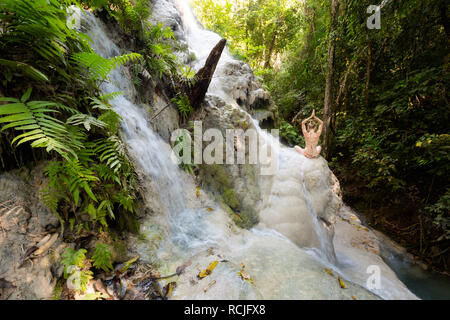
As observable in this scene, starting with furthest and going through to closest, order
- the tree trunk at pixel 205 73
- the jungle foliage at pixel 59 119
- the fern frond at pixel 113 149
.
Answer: the tree trunk at pixel 205 73, the fern frond at pixel 113 149, the jungle foliage at pixel 59 119

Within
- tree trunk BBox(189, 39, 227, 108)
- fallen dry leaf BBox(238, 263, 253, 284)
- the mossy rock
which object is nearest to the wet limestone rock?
the mossy rock

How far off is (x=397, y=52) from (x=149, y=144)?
7.98m

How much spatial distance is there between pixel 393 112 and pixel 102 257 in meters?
8.36

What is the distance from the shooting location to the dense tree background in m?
4.75

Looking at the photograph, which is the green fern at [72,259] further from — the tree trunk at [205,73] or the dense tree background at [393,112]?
the dense tree background at [393,112]

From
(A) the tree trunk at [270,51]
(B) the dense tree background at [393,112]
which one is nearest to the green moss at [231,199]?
(B) the dense tree background at [393,112]

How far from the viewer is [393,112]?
19.8 ft

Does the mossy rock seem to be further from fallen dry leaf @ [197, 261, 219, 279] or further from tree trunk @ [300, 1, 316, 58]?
tree trunk @ [300, 1, 316, 58]

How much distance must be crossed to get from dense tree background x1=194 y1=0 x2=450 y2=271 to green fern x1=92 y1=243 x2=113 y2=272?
6499 mm

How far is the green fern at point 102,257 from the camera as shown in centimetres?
159

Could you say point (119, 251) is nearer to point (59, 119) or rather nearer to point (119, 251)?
point (119, 251)

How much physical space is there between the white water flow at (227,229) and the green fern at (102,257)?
1.31ft

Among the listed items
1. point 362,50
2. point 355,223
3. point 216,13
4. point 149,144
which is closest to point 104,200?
point 149,144

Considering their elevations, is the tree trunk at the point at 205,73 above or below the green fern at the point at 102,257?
above
